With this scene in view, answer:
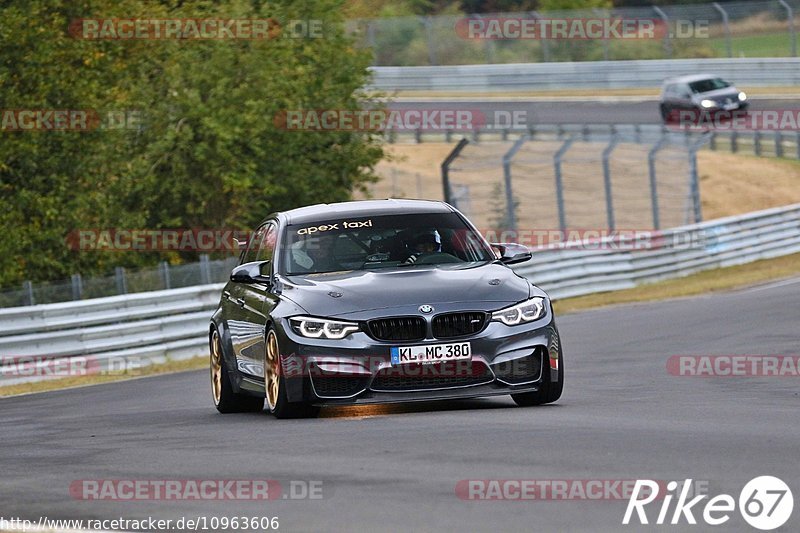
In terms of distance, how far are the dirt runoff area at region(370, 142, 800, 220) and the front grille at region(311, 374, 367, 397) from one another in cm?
3211

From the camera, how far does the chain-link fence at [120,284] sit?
2081 cm

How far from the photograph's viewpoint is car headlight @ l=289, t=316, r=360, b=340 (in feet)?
35.2

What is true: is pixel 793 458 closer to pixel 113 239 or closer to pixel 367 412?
pixel 367 412

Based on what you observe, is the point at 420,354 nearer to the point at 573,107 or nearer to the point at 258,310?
the point at 258,310

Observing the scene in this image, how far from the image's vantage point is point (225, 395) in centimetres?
1301

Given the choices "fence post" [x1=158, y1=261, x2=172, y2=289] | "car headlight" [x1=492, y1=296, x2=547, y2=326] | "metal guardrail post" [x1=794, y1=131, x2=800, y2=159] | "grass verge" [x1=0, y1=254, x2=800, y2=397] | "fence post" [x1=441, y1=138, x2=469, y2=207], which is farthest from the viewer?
"metal guardrail post" [x1=794, y1=131, x2=800, y2=159]

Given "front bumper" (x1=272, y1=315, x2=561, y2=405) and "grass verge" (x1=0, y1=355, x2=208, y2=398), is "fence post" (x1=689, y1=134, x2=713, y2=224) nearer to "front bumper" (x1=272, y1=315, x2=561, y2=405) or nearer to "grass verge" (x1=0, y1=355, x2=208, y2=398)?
"grass verge" (x1=0, y1=355, x2=208, y2=398)

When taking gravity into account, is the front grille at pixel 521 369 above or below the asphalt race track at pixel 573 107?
above

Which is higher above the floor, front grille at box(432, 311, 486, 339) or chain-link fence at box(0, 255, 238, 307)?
front grille at box(432, 311, 486, 339)
